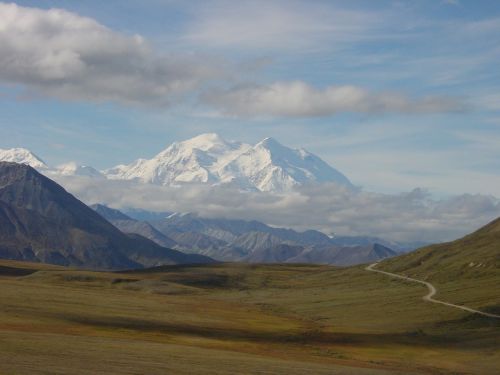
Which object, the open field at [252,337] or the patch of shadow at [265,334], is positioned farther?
the patch of shadow at [265,334]

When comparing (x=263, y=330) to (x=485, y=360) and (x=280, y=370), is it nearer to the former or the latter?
(x=485, y=360)

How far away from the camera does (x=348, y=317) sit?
504 ft

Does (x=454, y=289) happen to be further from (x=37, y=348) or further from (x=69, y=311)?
(x=37, y=348)

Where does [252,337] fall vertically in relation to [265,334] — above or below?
above

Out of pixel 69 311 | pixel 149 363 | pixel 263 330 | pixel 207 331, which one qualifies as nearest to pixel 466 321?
pixel 263 330

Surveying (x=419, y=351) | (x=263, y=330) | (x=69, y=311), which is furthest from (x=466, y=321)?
(x=69, y=311)

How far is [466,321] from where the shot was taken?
435ft

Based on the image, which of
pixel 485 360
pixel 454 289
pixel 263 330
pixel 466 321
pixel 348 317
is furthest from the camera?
pixel 454 289

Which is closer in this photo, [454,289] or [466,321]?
[466,321]

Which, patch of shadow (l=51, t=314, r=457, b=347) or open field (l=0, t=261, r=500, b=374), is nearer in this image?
open field (l=0, t=261, r=500, b=374)

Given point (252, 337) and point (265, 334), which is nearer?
point (252, 337)

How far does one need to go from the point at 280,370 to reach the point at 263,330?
56.3 metres

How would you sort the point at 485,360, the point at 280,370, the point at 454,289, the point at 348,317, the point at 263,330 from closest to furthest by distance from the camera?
1. the point at 280,370
2. the point at 485,360
3. the point at 263,330
4. the point at 348,317
5. the point at 454,289

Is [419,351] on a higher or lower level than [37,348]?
lower
